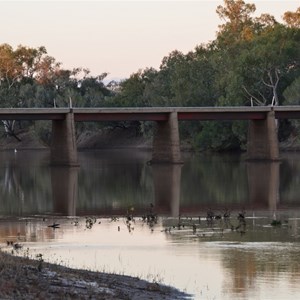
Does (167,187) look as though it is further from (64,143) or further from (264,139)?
(264,139)

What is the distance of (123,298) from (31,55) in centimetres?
15837

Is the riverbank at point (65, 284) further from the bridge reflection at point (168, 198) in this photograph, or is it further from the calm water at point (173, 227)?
the bridge reflection at point (168, 198)

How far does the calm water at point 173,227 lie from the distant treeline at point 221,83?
41.4 metres

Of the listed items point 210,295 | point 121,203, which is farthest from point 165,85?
point 210,295

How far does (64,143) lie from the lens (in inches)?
3511

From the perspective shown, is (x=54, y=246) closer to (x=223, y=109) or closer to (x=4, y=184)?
(x=4, y=184)

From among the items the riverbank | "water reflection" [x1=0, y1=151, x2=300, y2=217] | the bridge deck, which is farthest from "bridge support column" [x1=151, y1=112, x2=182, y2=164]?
the riverbank

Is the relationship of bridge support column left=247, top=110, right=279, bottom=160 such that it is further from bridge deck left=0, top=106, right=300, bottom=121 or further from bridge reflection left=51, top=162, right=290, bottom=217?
bridge reflection left=51, top=162, right=290, bottom=217

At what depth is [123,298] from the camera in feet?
77.1

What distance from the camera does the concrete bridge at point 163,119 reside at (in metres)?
88.3

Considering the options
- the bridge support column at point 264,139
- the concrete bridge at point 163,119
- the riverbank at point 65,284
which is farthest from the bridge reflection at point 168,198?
the riverbank at point 65,284

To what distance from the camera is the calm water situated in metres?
28.6

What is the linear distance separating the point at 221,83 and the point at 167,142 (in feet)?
100

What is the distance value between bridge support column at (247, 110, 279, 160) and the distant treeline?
16.2 meters
